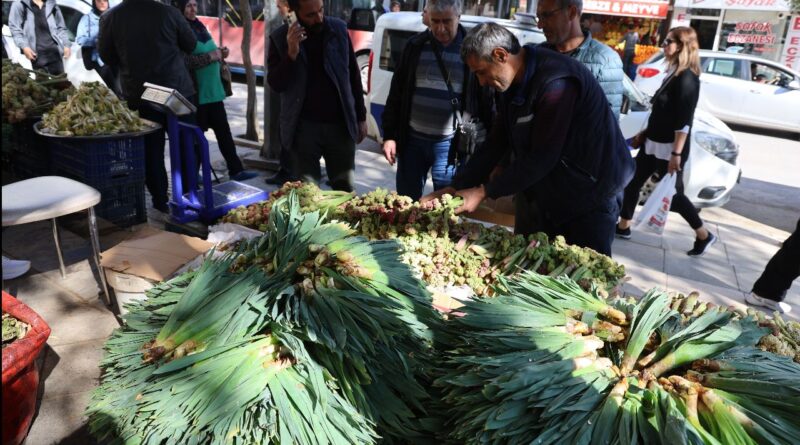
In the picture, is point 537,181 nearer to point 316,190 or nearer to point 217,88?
point 316,190

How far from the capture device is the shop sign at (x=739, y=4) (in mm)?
16375

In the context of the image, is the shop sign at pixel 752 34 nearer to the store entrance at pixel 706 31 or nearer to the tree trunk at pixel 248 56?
the store entrance at pixel 706 31

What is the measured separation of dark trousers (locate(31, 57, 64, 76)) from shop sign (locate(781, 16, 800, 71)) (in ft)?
60.2

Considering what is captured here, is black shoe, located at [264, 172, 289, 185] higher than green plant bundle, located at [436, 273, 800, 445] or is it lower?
lower

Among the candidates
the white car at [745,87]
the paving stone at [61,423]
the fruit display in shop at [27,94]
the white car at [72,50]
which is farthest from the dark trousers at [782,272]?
the white car at [72,50]

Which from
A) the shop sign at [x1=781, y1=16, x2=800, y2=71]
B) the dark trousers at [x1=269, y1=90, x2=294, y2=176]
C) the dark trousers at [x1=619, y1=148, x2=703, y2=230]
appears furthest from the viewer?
the shop sign at [x1=781, y1=16, x2=800, y2=71]

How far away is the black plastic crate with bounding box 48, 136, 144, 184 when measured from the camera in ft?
13.8

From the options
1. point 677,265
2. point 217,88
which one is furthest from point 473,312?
point 217,88

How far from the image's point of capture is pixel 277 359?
143 cm

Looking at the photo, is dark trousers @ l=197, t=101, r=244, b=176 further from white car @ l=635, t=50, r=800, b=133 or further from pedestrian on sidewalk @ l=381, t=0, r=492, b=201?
white car @ l=635, t=50, r=800, b=133

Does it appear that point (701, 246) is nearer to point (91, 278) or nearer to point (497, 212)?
point (497, 212)

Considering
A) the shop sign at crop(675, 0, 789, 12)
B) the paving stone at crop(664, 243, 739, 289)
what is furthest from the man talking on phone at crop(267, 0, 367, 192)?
the shop sign at crop(675, 0, 789, 12)

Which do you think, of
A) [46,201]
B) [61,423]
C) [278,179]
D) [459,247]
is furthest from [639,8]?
[61,423]

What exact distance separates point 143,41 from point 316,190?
252 centimetres
